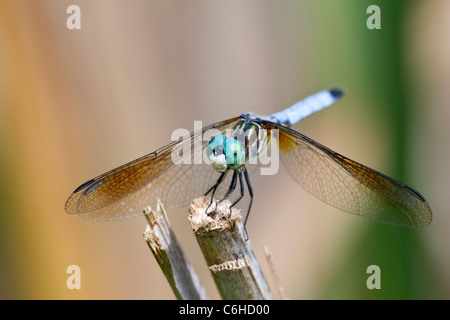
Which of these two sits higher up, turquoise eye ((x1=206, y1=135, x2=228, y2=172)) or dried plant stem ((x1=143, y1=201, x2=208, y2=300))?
turquoise eye ((x1=206, y1=135, x2=228, y2=172))

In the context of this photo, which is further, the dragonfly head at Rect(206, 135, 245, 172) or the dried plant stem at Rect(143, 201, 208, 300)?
the dragonfly head at Rect(206, 135, 245, 172)

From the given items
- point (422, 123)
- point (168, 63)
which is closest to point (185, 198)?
point (168, 63)

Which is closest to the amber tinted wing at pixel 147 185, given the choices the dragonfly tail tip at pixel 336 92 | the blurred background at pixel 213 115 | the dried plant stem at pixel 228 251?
the dried plant stem at pixel 228 251

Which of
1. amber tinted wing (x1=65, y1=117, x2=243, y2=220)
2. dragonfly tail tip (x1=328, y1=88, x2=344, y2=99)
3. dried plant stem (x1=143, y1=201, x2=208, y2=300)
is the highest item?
dragonfly tail tip (x1=328, y1=88, x2=344, y2=99)

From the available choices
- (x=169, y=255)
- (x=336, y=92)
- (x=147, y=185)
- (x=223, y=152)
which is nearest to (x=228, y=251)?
(x=169, y=255)

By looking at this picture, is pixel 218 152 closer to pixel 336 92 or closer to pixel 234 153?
pixel 234 153

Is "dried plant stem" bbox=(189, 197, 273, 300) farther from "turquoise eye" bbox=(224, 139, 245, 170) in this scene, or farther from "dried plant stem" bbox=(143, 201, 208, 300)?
"turquoise eye" bbox=(224, 139, 245, 170)

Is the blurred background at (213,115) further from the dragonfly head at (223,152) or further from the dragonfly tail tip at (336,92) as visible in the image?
the dragonfly head at (223,152)

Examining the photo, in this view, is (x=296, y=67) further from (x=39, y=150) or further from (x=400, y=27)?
(x=39, y=150)

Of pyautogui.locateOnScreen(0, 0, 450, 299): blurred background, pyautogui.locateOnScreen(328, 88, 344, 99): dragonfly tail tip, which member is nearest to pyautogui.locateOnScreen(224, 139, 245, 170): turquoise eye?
pyautogui.locateOnScreen(0, 0, 450, 299): blurred background
